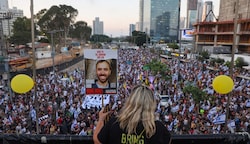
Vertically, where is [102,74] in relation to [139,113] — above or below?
below

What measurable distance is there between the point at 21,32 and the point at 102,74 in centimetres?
5486

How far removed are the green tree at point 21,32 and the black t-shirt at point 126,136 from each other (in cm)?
5854

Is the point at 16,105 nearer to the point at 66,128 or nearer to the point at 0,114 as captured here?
the point at 0,114

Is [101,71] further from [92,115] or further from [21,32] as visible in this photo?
[21,32]

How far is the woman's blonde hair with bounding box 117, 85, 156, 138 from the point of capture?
1.79 meters

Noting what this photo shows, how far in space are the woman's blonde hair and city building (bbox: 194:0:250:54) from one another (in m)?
43.6

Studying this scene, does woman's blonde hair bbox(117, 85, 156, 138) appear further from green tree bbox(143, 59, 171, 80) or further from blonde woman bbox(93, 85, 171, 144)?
green tree bbox(143, 59, 171, 80)

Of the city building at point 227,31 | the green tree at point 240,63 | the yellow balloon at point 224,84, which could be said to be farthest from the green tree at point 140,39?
the yellow balloon at point 224,84

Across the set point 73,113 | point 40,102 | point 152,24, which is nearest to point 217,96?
point 73,113

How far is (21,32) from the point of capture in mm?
54312

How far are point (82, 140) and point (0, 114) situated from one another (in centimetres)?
1122

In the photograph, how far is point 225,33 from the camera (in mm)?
49375

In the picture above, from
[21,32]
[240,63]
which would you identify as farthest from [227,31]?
[21,32]

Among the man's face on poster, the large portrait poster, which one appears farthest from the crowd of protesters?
the man's face on poster
